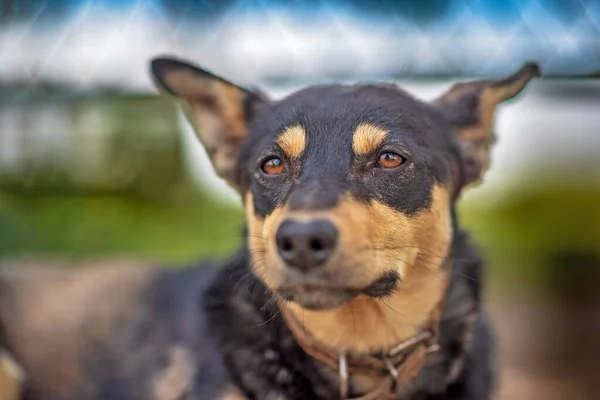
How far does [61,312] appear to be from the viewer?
12.2 ft

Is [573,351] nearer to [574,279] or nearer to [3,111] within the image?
[574,279]

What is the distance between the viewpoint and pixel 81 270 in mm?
4074

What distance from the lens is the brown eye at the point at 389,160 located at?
2293 millimetres

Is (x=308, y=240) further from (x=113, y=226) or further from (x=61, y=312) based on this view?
(x=113, y=226)

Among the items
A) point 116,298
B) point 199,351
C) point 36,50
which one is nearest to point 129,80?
point 36,50

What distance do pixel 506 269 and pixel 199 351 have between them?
338 centimetres

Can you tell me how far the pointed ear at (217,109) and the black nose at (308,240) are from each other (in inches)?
40.1

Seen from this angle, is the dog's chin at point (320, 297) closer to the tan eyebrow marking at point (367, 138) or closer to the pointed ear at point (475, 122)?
the tan eyebrow marking at point (367, 138)

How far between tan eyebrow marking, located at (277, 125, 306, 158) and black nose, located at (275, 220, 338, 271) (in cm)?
53

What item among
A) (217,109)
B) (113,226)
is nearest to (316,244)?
(217,109)

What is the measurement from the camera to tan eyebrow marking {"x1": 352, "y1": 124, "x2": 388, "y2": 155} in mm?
2271

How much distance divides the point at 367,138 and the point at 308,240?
63 cm

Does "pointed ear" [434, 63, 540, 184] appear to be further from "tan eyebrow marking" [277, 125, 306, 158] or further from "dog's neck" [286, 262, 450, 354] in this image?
"tan eyebrow marking" [277, 125, 306, 158]

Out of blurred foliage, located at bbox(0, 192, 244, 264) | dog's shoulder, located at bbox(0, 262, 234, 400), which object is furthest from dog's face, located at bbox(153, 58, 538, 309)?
blurred foliage, located at bbox(0, 192, 244, 264)
